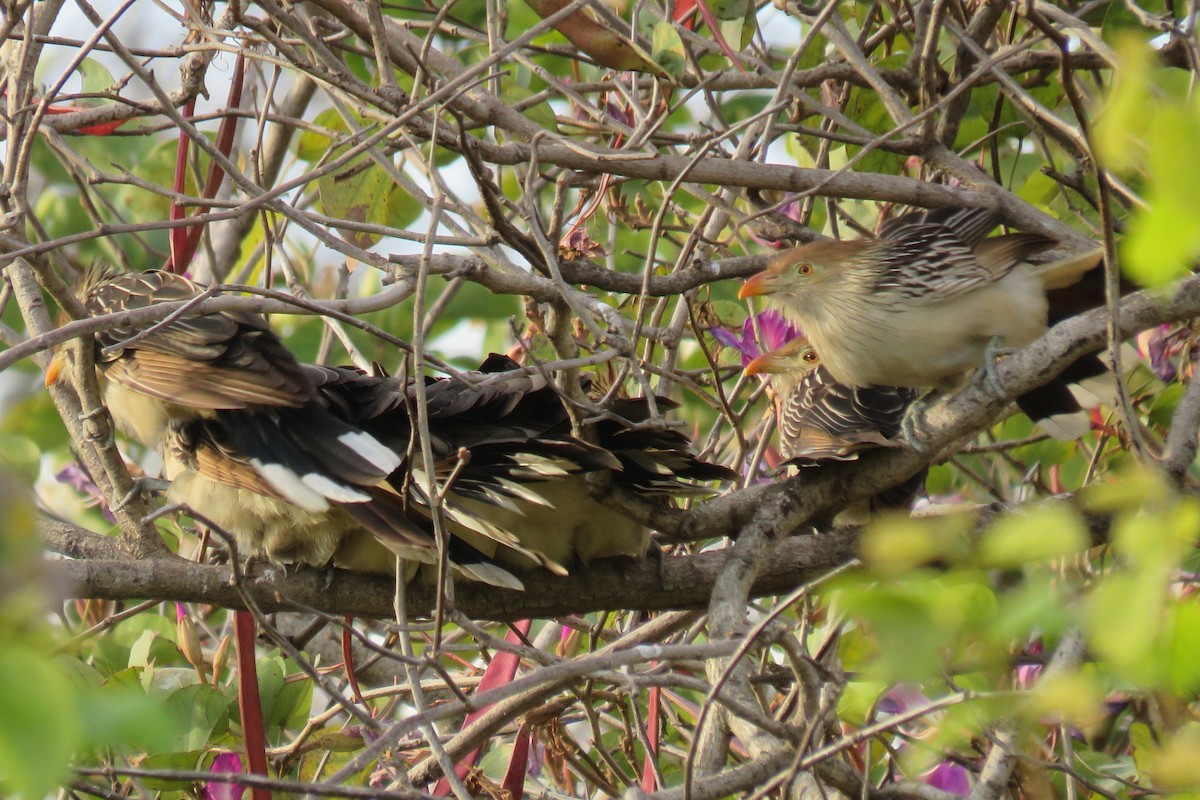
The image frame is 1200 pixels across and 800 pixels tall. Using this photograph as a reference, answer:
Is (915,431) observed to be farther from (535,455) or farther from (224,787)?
(224,787)

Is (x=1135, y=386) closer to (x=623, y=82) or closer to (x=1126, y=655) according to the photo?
(x=623, y=82)

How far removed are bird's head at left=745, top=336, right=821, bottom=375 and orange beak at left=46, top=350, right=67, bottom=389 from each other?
80.6 inches

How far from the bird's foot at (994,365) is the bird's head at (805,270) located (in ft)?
1.72

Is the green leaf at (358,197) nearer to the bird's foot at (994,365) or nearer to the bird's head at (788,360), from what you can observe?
the bird's head at (788,360)

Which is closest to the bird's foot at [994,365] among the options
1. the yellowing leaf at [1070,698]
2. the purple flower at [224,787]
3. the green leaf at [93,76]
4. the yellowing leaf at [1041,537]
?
the yellowing leaf at [1070,698]

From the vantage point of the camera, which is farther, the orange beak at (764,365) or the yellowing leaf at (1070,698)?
the orange beak at (764,365)

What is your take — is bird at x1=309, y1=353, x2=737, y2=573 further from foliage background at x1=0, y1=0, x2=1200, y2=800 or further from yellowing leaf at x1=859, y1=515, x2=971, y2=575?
yellowing leaf at x1=859, y1=515, x2=971, y2=575

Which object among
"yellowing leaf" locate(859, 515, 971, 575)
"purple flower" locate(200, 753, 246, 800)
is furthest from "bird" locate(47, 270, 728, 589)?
"yellowing leaf" locate(859, 515, 971, 575)

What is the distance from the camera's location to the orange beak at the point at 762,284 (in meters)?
3.58

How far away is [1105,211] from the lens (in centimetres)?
173

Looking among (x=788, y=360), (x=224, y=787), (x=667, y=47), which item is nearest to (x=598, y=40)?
(x=667, y=47)

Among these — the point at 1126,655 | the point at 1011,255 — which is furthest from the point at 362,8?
the point at 1126,655

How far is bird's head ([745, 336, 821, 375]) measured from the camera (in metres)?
4.12

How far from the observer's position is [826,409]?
155 inches
